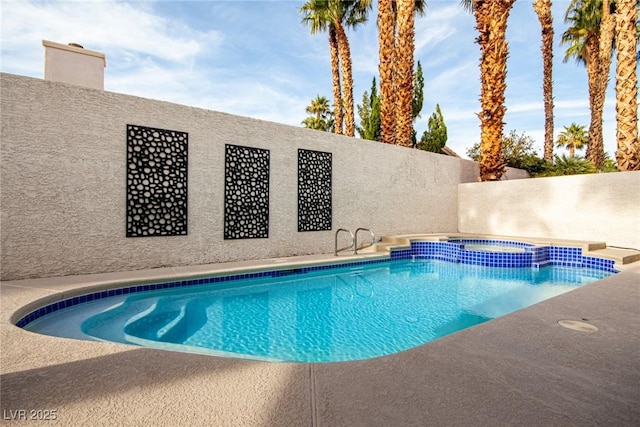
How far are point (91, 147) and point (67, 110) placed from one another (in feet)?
1.87

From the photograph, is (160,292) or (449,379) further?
(160,292)

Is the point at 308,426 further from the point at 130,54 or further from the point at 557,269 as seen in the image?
the point at 130,54

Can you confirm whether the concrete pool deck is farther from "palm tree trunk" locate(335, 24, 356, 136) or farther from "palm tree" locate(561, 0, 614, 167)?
"palm tree" locate(561, 0, 614, 167)

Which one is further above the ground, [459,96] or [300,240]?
[459,96]

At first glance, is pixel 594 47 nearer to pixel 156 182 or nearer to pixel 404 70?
pixel 404 70

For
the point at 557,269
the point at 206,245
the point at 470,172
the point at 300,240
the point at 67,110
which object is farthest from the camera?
the point at 470,172

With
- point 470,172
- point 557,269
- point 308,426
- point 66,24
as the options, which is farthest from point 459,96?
point 308,426

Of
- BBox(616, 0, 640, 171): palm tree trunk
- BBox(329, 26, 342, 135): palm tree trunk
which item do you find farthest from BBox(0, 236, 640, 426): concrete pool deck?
BBox(329, 26, 342, 135): palm tree trunk

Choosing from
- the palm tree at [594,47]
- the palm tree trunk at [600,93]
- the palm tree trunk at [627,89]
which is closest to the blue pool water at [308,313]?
the palm tree trunk at [627,89]

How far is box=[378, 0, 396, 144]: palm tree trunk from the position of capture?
10.9 m

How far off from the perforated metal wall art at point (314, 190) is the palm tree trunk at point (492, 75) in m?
5.67

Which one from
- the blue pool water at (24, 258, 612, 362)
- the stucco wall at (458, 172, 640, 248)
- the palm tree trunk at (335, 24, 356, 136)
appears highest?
the palm tree trunk at (335, 24, 356, 136)

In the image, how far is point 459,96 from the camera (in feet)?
55.2

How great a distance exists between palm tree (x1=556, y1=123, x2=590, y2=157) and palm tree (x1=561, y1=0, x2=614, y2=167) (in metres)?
18.2
